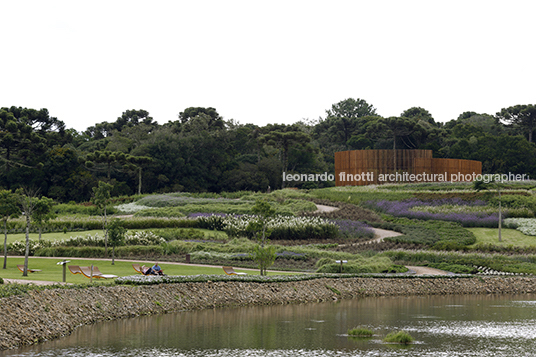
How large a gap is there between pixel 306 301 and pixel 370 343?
6685mm

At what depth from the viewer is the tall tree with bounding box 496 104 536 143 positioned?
76125 mm

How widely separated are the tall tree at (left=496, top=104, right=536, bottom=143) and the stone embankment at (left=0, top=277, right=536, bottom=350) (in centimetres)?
5863

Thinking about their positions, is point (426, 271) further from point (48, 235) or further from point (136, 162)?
point (136, 162)

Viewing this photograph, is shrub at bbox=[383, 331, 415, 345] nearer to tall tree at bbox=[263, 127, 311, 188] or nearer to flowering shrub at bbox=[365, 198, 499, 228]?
flowering shrub at bbox=[365, 198, 499, 228]

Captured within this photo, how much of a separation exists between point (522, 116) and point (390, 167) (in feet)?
109

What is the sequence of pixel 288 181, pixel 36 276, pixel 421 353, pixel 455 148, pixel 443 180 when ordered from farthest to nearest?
pixel 455 148 → pixel 288 181 → pixel 443 180 → pixel 36 276 → pixel 421 353

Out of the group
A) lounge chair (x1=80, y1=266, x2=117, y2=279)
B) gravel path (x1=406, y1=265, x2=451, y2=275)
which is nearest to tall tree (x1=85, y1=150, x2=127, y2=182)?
gravel path (x1=406, y1=265, x2=451, y2=275)

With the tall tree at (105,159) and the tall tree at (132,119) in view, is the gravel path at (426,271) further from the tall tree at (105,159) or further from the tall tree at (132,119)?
the tall tree at (132,119)

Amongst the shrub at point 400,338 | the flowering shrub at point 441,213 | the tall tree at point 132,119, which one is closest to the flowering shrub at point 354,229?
the flowering shrub at point 441,213

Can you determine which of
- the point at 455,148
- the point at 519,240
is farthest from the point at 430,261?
the point at 455,148

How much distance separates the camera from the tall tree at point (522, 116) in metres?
76.1

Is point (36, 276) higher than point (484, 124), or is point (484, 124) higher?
point (484, 124)

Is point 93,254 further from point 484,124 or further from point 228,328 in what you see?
point 484,124

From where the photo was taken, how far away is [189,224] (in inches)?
1389
